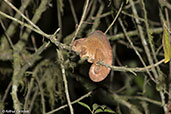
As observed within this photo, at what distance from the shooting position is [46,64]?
2.63m

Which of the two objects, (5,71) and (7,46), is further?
(5,71)

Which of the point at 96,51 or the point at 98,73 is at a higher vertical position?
the point at 96,51

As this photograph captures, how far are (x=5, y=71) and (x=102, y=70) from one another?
1.62 meters

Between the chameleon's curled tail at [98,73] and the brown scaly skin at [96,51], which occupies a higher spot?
the brown scaly skin at [96,51]

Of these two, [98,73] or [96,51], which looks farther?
[96,51]

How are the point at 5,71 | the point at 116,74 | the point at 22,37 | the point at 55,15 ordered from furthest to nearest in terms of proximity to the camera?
the point at 116,74
the point at 55,15
the point at 5,71
the point at 22,37

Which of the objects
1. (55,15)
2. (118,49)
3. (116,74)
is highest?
(55,15)

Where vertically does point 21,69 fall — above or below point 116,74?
above

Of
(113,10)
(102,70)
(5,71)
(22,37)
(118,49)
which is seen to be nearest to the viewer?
(102,70)

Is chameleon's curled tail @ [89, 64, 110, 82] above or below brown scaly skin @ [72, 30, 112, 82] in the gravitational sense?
below

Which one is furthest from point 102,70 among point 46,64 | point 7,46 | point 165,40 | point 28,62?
point 7,46

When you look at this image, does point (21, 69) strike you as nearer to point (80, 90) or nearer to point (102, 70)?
point (102, 70)

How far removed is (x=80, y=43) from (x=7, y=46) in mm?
1084

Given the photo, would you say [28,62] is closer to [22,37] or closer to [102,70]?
[22,37]
